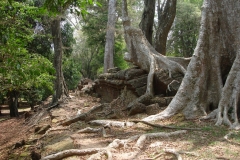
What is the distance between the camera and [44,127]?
27.7 feet

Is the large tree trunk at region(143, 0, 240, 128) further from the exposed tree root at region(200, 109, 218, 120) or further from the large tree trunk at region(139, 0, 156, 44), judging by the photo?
the large tree trunk at region(139, 0, 156, 44)

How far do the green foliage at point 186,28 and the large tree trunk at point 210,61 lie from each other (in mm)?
14909

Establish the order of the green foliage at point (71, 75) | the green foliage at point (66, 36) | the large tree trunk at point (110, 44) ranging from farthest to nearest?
the green foliage at point (71, 75)
the green foliage at point (66, 36)
the large tree trunk at point (110, 44)

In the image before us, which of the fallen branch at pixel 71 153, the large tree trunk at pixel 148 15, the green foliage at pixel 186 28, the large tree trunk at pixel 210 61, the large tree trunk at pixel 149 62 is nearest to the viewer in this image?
the fallen branch at pixel 71 153

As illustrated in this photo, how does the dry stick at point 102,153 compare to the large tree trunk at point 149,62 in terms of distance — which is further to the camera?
the large tree trunk at point 149,62

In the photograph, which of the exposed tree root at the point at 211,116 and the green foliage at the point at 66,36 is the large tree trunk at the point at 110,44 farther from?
the exposed tree root at the point at 211,116

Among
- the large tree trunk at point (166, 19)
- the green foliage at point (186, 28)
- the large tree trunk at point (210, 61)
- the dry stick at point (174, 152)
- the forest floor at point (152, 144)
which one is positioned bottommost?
the forest floor at point (152, 144)

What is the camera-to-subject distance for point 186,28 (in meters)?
23.2

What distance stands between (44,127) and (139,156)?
15.8ft

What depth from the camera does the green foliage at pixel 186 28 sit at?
22.7 metres

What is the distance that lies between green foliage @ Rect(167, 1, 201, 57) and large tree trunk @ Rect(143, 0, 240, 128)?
14909 mm

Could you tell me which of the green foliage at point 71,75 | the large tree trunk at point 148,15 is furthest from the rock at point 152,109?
the green foliage at point 71,75

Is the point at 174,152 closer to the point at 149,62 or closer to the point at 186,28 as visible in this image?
the point at 149,62

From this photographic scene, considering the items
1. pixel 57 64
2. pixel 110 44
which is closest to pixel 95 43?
pixel 110 44
